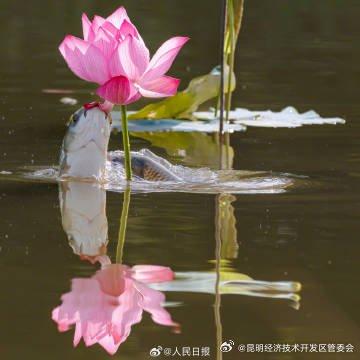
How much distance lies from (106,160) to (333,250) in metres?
A: 1.17

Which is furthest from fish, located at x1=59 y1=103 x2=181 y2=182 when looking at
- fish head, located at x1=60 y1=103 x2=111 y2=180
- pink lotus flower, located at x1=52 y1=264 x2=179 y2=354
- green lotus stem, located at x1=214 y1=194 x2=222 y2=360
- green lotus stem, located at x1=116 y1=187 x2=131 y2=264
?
pink lotus flower, located at x1=52 y1=264 x2=179 y2=354

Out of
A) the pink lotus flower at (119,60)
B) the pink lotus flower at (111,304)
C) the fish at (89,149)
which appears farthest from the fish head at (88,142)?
the pink lotus flower at (111,304)

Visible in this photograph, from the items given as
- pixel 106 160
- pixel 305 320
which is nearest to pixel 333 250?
pixel 305 320

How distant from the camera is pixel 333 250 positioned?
9.33 feet

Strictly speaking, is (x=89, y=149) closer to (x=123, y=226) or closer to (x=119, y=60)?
(x=119, y=60)

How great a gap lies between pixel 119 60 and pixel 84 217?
1.31ft

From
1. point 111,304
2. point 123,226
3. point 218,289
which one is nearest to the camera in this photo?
point 111,304

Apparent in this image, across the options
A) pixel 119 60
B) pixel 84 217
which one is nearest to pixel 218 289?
pixel 84 217

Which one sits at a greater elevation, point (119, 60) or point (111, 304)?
point (119, 60)

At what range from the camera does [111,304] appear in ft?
7.65

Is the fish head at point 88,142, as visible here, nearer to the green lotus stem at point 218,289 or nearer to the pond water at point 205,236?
the pond water at point 205,236

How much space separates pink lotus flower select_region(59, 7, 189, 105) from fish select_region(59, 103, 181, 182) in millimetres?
404

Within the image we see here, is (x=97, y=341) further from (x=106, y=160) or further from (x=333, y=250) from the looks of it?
(x=106, y=160)

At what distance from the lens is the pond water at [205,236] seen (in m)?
2.19
